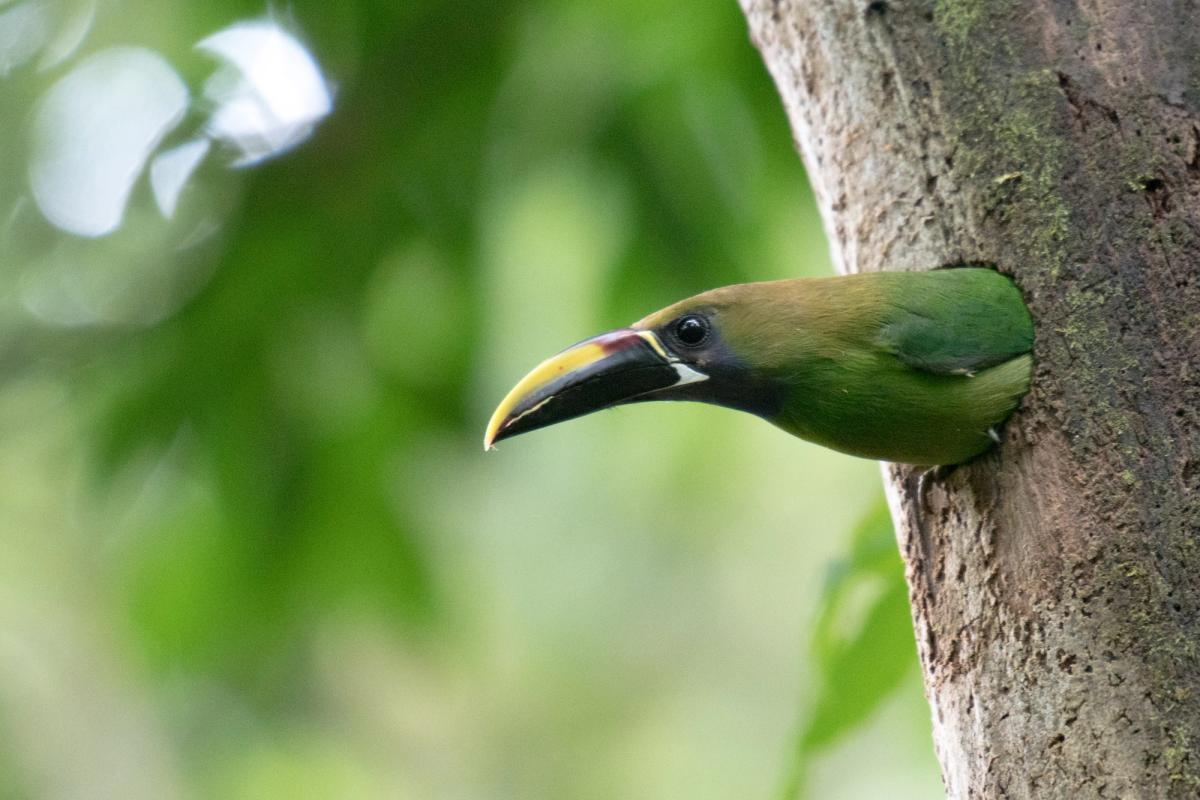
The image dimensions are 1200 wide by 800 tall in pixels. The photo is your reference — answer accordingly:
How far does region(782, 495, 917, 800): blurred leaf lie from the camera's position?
3.33 metres

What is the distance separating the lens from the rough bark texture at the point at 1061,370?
7.39 ft

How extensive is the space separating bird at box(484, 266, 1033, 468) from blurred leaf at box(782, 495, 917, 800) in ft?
2.30

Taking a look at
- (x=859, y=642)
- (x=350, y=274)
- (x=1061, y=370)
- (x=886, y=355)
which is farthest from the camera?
(x=350, y=274)

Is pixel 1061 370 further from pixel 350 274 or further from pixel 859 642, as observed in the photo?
pixel 350 274

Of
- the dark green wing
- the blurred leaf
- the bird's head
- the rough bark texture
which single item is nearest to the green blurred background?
the blurred leaf

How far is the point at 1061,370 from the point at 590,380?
0.96m

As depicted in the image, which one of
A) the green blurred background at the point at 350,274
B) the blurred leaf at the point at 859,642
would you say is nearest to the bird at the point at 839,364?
the blurred leaf at the point at 859,642

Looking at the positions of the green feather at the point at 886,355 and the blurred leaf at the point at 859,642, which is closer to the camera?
the green feather at the point at 886,355

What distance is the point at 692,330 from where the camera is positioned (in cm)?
285

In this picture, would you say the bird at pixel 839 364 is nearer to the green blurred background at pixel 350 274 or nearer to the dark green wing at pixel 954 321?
the dark green wing at pixel 954 321

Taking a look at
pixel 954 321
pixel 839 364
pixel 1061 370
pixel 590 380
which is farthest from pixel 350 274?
pixel 1061 370

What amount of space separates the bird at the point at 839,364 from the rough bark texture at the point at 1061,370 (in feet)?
0.26

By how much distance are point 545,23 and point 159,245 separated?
1825mm

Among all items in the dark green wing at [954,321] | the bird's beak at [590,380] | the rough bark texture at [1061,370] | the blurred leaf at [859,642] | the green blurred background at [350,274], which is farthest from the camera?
the green blurred background at [350,274]
